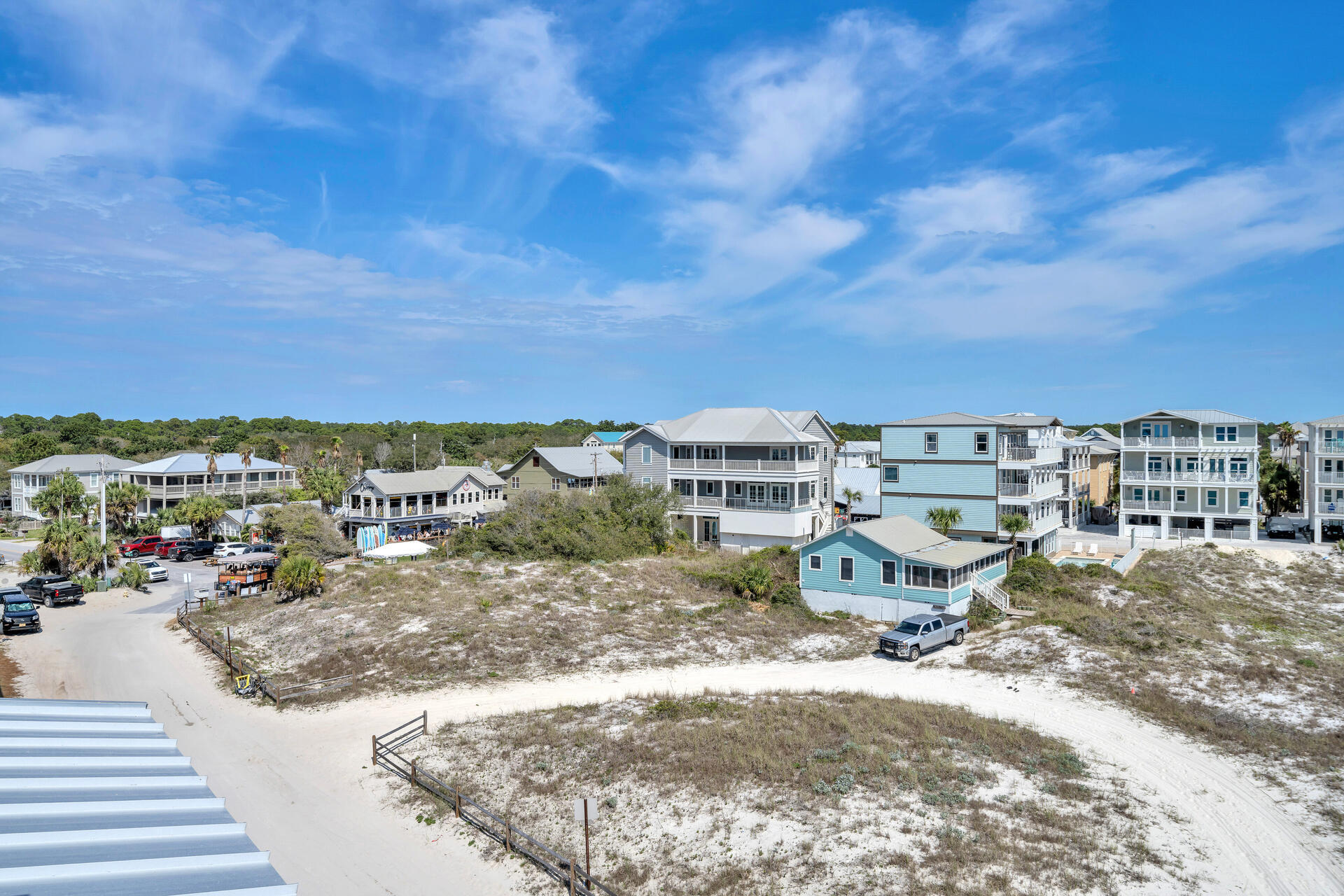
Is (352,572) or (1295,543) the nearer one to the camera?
(352,572)

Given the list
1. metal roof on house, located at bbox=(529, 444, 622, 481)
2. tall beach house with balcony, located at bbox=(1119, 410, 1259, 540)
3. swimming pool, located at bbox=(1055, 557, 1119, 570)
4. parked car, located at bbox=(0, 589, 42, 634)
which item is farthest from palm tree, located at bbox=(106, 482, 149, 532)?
tall beach house with balcony, located at bbox=(1119, 410, 1259, 540)

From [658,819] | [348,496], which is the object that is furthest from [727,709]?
[348,496]

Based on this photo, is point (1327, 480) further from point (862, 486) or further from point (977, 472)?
point (862, 486)

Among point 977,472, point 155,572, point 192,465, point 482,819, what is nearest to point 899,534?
point 977,472

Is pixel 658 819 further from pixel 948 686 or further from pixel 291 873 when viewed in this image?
pixel 948 686

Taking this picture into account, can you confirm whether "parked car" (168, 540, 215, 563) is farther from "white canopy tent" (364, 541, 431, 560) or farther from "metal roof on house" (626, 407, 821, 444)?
"metal roof on house" (626, 407, 821, 444)

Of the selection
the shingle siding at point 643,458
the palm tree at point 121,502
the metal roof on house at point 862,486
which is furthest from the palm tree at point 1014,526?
the palm tree at point 121,502
